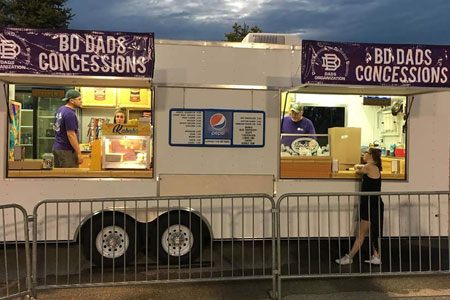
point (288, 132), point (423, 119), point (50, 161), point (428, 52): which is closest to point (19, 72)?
point (50, 161)

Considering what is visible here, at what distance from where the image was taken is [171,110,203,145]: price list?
5.12 m

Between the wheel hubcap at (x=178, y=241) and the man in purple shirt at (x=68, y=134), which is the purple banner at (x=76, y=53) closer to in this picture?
the man in purple shirt at (x=68, y=134)

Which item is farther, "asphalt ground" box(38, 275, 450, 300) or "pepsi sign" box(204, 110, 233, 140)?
"pepsi sign" box(204, 110, 233, 140)

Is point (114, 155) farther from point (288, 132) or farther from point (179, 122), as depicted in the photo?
point (288, 132)

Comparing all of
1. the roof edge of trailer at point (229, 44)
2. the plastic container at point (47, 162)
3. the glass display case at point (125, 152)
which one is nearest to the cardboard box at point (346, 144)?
the roof edge of trailer at point (229, 44)

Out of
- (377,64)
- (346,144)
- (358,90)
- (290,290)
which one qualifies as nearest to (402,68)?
(377,64)

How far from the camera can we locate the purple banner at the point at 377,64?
187 inches

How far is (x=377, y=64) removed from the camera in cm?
484

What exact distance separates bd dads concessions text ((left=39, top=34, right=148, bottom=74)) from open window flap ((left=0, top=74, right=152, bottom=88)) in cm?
11

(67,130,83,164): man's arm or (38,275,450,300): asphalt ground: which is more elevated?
(67,130,83,164): man's arm

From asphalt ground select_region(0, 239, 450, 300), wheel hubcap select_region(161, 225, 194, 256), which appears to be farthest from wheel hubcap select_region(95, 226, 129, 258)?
wheel hubcap select_region(161, 225, 194, 256)

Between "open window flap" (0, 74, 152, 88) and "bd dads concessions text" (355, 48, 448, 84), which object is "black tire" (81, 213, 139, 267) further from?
"bd dads concessions text" (355, 48, 448, 84)

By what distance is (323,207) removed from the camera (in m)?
5.37

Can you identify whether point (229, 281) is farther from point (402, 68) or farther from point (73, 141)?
point (402, 68)
